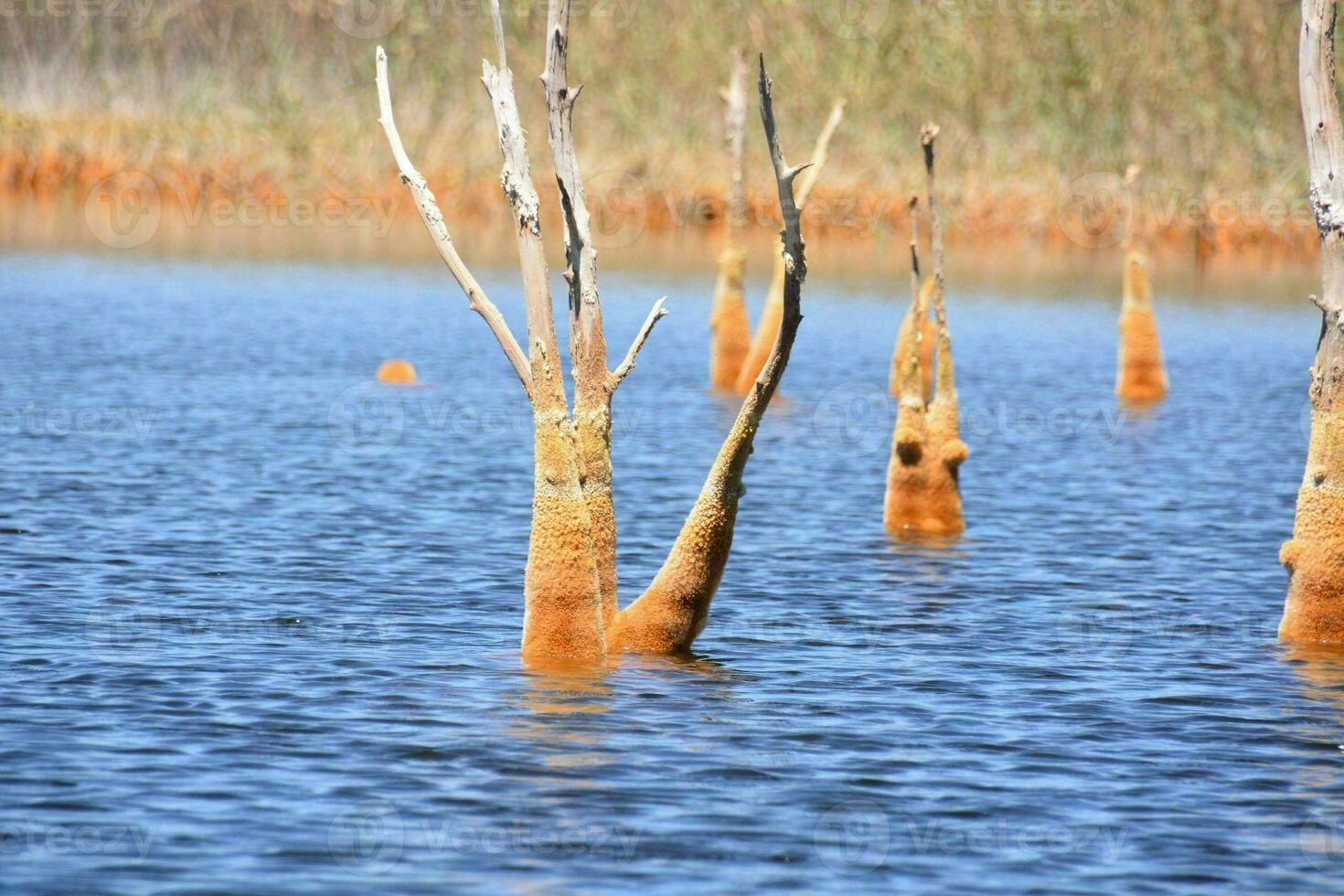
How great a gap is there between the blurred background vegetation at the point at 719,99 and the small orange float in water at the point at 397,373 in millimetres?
21003

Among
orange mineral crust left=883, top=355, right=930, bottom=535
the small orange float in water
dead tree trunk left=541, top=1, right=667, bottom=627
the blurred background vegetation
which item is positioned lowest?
the small orange float in water

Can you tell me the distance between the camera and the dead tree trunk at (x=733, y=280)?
1072 inches

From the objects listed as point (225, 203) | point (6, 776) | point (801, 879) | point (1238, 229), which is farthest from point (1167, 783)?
point (225, 203)

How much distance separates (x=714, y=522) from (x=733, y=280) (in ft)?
50.9

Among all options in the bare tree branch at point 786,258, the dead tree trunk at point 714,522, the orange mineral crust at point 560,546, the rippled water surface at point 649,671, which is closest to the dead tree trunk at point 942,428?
the rippled water surface at point 649,671

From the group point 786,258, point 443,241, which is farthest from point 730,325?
point 786,258

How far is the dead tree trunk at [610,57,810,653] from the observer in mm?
11320

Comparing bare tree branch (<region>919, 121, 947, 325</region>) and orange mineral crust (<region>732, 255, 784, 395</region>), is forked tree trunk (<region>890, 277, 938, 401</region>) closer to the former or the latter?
bare tree branch (<region>919, 121, 947, 325</region>)

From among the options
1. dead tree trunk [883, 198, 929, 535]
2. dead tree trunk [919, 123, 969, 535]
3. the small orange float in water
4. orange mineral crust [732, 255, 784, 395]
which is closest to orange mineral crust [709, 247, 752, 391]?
orange mineral crust [732, 255, 784, 395]

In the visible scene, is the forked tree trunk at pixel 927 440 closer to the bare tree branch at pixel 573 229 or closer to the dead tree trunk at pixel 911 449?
the dead tree trunk at pixel 911 449

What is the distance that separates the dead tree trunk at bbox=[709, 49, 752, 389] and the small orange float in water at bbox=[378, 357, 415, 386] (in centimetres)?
443

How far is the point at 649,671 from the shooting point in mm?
12180

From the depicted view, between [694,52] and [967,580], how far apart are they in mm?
44182

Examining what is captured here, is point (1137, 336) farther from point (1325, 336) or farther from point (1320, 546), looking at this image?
point (1325, 336)
